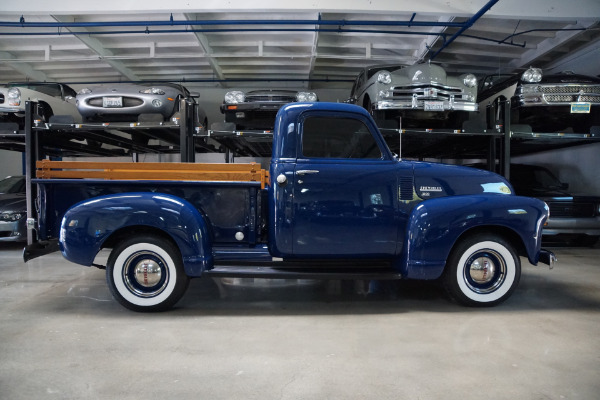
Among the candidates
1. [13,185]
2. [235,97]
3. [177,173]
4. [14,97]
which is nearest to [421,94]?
[235,97]

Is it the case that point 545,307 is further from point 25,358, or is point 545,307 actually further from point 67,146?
point 67,146

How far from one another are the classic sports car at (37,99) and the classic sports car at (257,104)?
2.60 m

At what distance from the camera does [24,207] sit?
6191 millimetres

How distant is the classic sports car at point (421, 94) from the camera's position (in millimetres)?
5742

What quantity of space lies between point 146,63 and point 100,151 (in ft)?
8.09

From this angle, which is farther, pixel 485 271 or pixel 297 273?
pixel 485 271

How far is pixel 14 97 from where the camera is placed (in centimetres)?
627

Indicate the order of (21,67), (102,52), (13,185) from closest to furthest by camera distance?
1. (13,185)
2. (102,52)
3. (21,67)

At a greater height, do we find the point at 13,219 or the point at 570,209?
the point at 570,209

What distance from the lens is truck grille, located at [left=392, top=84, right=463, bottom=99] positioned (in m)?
5.73

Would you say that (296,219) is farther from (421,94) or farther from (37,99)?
(37,99)

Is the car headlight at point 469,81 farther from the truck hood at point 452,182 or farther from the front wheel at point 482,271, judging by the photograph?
the front wheel at point 482,271

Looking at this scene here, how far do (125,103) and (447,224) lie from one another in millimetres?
5307

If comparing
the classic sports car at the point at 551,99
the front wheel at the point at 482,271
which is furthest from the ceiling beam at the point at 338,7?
the front wheel at the point at 482,271
